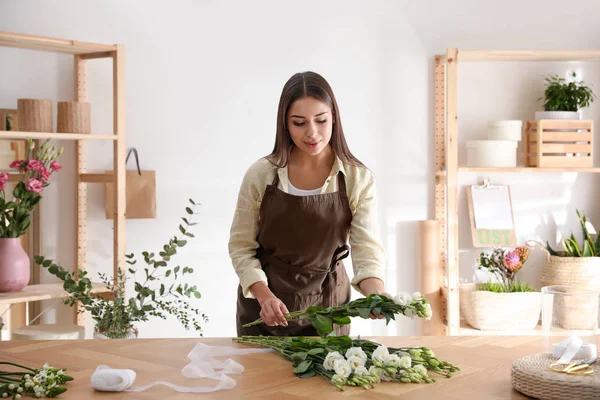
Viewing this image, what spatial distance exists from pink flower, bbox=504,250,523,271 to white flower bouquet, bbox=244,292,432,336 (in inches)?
83.9

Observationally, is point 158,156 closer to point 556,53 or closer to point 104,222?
point 104,222

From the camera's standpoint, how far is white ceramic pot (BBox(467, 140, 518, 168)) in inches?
151

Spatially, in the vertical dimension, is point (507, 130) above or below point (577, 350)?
above

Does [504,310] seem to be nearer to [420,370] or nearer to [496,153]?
[496,153]

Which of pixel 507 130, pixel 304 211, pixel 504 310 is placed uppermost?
pixel 507 130

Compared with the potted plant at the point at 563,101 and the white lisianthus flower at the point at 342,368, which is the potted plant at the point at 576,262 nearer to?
the potted plant at the point at 563,101

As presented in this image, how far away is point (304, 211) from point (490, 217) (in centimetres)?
182

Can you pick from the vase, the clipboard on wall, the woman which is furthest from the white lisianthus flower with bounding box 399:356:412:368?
the clipboard on wall

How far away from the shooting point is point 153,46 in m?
3.84

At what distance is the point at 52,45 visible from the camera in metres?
3.43

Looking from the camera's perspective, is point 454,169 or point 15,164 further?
point 454,169

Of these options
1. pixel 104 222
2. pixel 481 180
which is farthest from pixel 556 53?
pixel 104 222

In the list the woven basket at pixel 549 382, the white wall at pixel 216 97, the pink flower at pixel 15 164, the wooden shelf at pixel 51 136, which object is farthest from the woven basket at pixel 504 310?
the woven basket at pixel 549 382

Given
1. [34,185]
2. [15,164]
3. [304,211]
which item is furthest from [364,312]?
[15,164]
